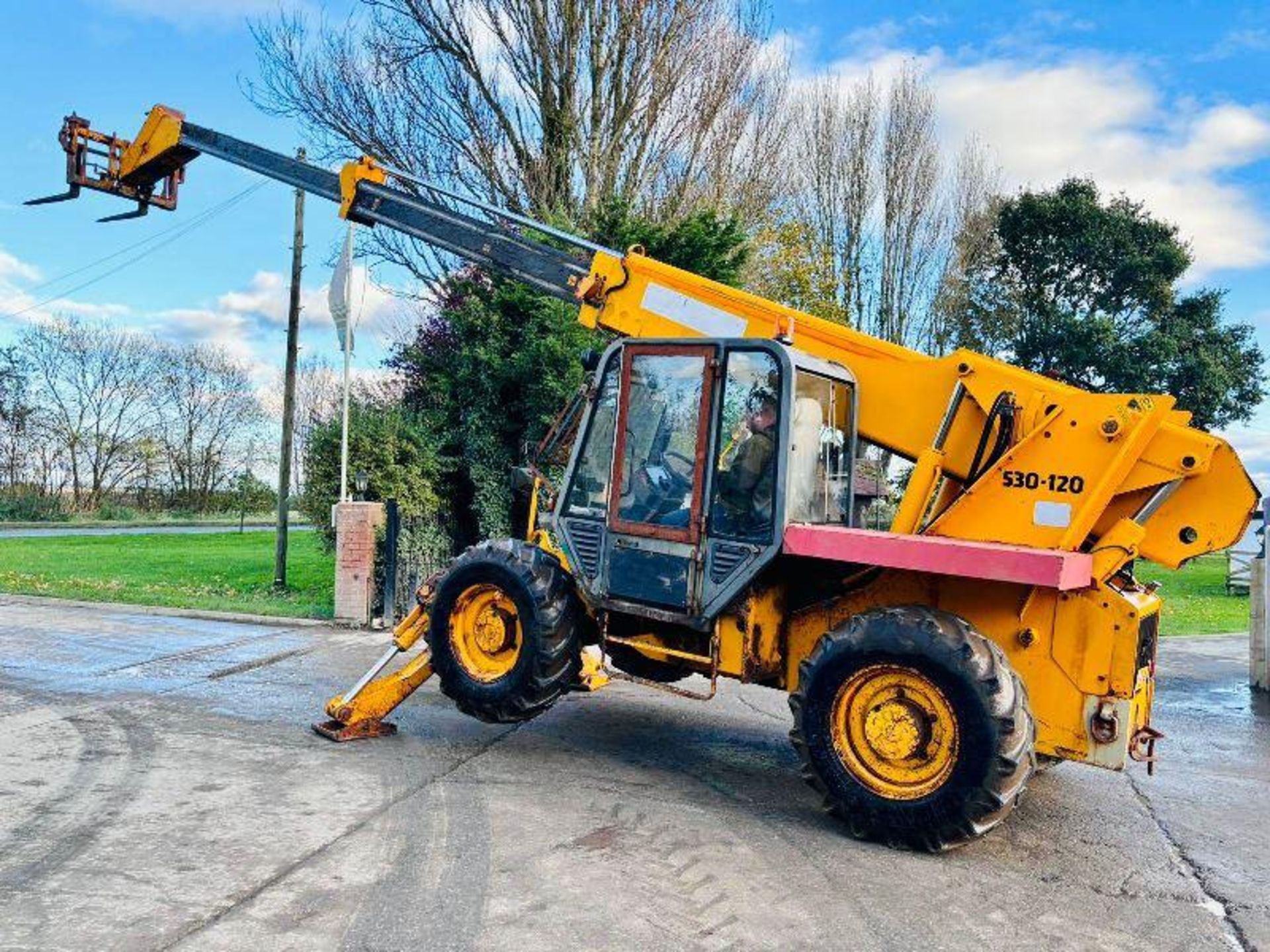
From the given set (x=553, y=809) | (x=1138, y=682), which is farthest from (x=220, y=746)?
(x=1138, y=682)

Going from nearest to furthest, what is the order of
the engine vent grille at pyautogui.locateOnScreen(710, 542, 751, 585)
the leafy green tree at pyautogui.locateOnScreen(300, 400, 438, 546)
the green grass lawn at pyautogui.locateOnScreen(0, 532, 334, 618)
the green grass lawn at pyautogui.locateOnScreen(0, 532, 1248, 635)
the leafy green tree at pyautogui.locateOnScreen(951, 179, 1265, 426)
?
the engine vent grille at pyautogui.locateOnScreen(710, 542, 751, 585), the leafy green tree at pyautogui.locateOnScreen(300, 400, 438, 546), the green grass lawn at pyautogui.locateOnScreen(0, 532, 334, 618), the green grass lawn at pyautogui.locateOnScreen(0, 532, 1248, 635), the leafy green tree at pyautogui.locateOnScreen(951, 179, 1265, 426)

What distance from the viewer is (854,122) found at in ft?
88.1

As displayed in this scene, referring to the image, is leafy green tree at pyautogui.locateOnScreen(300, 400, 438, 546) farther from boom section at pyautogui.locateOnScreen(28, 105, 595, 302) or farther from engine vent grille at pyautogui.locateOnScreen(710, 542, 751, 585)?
engine vent grille at pyautogui.locateOnScreen(710, 542, 751, 585)

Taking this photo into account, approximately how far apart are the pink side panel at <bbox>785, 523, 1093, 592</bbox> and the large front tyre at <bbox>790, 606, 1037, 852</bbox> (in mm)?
259

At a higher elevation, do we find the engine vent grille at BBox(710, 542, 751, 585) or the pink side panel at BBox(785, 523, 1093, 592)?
the pink side panel at BBox(785, 523, 1093, 592)

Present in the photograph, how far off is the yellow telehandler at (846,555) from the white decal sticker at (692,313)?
0.01 meters

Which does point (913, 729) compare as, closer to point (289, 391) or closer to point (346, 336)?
point (346, 336)

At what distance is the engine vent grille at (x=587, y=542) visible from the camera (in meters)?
5.93

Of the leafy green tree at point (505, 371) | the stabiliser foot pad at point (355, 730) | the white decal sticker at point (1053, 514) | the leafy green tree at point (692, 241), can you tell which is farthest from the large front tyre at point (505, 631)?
the leafy green tree at point (692, 241)

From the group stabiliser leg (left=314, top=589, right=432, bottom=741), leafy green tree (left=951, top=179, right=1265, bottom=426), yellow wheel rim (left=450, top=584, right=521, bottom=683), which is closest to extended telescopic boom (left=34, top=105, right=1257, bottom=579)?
yellow wheel rim (left=450, top=584, right=521, bottom=683)

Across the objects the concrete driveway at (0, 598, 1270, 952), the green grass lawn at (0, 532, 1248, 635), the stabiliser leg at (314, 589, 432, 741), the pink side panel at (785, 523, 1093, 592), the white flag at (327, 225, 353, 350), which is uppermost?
the white flag at (327, 225, 353, 350)

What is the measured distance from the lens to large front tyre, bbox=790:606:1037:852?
14.8 ft

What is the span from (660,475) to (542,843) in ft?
6.90

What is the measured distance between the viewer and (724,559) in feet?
17.8
